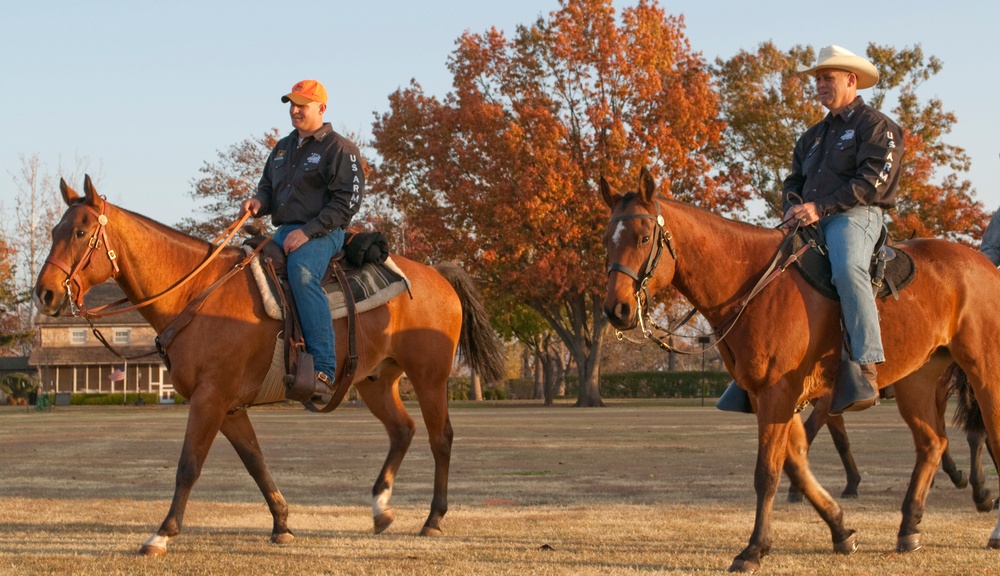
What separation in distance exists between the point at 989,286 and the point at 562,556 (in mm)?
3358

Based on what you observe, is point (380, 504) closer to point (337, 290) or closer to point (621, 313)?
point (337, 290)

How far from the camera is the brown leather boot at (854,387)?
708cm

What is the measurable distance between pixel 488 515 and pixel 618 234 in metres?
3.53

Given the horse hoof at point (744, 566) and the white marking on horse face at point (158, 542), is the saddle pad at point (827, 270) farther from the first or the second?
the white marking on horse face at point (158, 542)

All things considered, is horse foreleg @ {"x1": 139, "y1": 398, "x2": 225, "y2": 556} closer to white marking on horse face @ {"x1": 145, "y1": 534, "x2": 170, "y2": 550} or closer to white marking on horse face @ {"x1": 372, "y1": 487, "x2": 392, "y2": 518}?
white marking on horse face @ {"x1": 145, "y1": 534, "x2": 170, "y2": 550}

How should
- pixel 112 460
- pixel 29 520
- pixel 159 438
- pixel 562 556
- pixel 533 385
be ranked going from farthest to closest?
pixel 533 385 → pixel 159 438 → pixel 112 460 → pixel 29 520 → pixel 562 556

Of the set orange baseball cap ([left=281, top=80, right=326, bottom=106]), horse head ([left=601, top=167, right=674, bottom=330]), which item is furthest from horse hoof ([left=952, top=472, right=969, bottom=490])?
orange baseball cap ([left=281, top=80, right=326, bottom=106])

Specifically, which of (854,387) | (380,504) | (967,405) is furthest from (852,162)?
(380,504)

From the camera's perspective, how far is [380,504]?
8.90 meters

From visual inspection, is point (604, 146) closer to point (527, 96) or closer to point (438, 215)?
point (527, 96)

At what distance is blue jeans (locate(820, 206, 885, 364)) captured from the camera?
7129 millimetres

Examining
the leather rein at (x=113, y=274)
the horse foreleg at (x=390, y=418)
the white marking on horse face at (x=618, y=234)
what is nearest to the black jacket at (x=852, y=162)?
the white marking on horse face at (x=618, y=234)

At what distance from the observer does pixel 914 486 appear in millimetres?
8062

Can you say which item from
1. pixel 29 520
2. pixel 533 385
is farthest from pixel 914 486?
pixel 533 385
